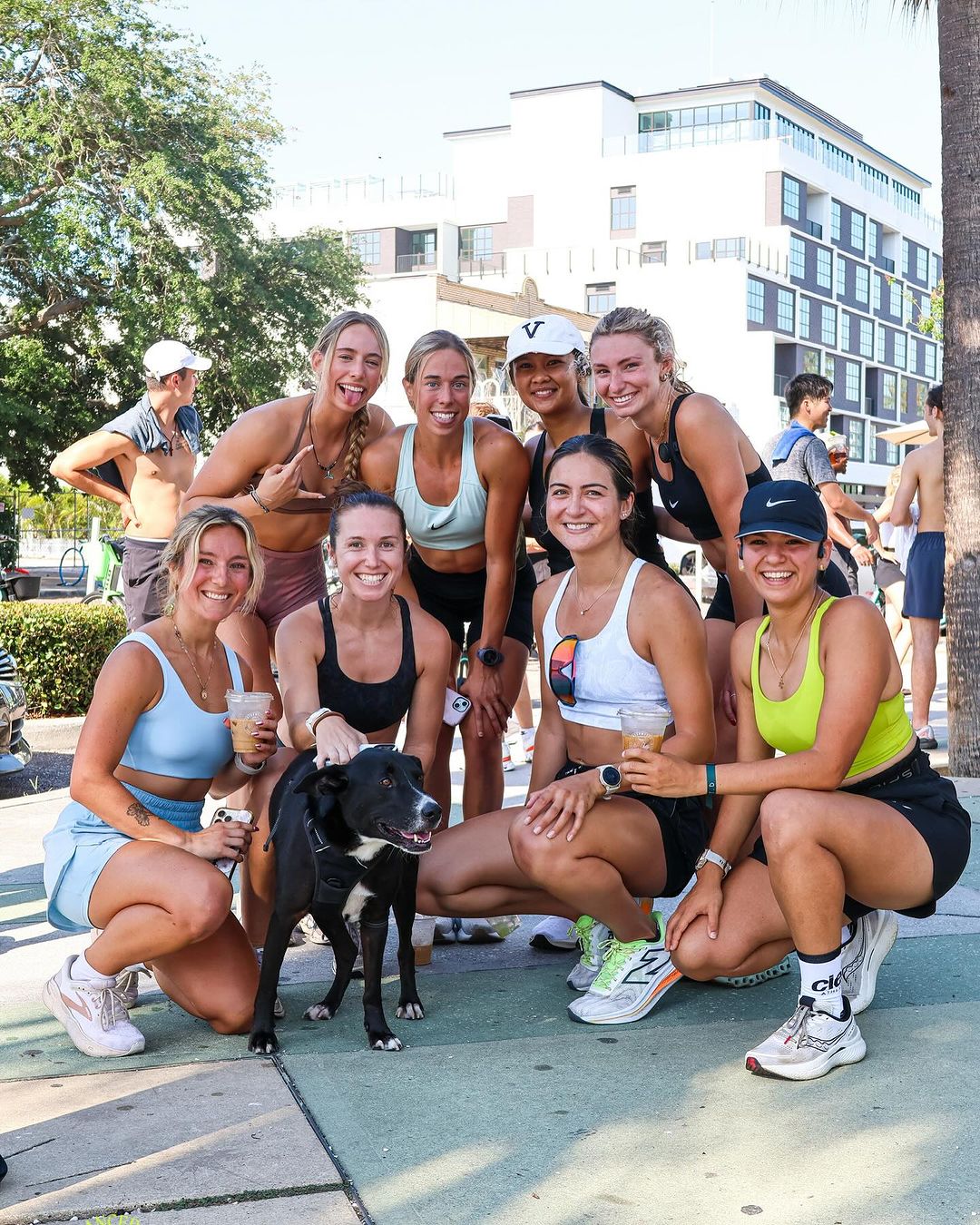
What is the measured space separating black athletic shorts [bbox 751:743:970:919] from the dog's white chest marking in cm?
129

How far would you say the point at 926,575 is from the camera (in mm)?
8570

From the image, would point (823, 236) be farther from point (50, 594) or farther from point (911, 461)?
point (911, 461)

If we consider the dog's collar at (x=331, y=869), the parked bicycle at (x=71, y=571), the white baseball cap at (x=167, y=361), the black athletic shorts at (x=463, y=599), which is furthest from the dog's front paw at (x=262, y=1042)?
the parked bicycle at (x=71, y=571)

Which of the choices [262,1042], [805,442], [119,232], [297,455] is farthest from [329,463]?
[119,232]

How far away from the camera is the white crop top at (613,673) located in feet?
13.2

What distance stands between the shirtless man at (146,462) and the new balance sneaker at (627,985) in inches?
171

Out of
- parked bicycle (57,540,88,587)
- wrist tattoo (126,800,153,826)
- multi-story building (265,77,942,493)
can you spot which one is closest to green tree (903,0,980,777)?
wrist tattoo (126,800,153,826)

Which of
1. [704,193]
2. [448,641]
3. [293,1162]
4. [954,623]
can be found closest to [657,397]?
[448,641]

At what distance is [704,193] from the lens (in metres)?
71.0

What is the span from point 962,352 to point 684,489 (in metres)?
3.35

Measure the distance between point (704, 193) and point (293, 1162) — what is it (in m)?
73.0

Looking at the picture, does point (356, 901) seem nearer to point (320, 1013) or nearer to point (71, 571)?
point (320, 1013)

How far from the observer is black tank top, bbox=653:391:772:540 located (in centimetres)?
446

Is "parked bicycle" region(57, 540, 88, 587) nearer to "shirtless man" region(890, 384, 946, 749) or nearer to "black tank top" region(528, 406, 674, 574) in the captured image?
"shirtless man" region(890, 384, 946, 749)
